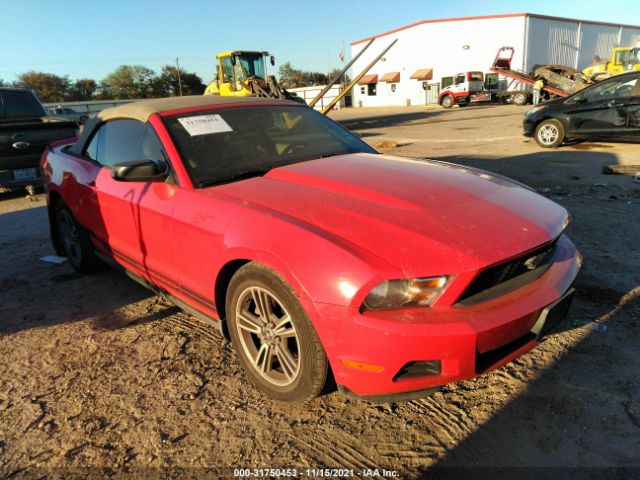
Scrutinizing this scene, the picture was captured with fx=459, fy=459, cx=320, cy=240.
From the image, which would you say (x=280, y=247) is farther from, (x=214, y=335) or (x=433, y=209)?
(x=214, y=335)

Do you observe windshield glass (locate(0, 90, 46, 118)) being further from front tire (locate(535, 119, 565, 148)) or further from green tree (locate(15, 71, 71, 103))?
green tree (locate(15, 71, 71, 103))

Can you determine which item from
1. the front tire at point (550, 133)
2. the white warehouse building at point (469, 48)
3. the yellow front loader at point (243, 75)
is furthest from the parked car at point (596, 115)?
the white warehouse building at point (469, 48)

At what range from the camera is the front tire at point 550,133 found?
10.2m

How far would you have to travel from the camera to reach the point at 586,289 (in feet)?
11.4

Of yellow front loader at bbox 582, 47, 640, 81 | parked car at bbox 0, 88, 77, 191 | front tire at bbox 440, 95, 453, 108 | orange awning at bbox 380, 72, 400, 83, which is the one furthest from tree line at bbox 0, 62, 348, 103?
parked car at bbox 0, 88, 77, 191

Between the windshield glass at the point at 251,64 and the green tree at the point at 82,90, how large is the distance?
58.2 meters

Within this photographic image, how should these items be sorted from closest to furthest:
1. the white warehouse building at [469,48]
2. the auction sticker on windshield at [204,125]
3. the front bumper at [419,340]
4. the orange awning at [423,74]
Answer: the front bumper at [419,340]
the auction sticker on windshield at [204,125]
the white warehouse building at [469,48]
the orange awning at [423,74]

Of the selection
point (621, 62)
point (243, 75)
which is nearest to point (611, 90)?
point (243, 75)

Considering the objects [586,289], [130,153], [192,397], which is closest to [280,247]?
[192,397]

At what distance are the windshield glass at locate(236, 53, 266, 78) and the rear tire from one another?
46.7ft

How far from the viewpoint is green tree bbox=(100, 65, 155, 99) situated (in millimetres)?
66688

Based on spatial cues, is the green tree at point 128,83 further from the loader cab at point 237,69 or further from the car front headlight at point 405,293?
the car front headlight at point 405,293

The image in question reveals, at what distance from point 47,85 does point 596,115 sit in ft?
242

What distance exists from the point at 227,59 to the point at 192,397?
17352mm
